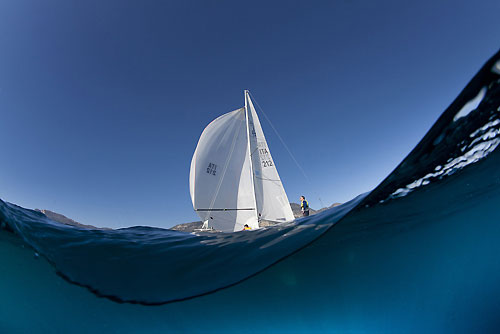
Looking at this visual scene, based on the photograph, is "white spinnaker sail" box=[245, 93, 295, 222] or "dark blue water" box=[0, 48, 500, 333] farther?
"white spinnaker sail" box=[245, 93, 295, 222]

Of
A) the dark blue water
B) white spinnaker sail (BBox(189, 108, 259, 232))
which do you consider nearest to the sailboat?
white spinnaker sail (BBox(189, 108, 259, 232))

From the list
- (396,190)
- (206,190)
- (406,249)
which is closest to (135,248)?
(396,190)

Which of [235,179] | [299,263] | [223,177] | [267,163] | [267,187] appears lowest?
[299,263]

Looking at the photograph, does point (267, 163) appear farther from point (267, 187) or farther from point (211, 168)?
point (211, 168)

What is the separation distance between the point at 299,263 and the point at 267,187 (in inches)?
477

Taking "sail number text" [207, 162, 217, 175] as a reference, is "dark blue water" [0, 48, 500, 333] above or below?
below

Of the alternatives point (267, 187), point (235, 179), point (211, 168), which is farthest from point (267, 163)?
point (211, 168)

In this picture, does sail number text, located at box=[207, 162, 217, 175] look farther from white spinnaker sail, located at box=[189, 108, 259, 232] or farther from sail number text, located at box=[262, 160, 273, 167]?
sail number text, located at box=[262, 160, 273, 167]

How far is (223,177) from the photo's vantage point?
1831 centimetres

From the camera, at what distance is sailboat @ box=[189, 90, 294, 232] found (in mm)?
16266

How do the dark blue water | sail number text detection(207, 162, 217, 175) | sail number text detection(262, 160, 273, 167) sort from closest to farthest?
the dark blue water
sail number text detection(262, 160, 273, 167)
sail number text detection(207, 162, 217, 175)

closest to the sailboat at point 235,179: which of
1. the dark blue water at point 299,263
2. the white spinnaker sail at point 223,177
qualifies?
the white spinnaker sail at point 223,177

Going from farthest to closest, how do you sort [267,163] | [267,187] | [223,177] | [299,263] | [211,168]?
[223,177]
[211,168]
[267,163]
[267,187]
[299,263]

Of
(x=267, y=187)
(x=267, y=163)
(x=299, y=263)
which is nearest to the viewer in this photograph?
(x=299, y=263)
